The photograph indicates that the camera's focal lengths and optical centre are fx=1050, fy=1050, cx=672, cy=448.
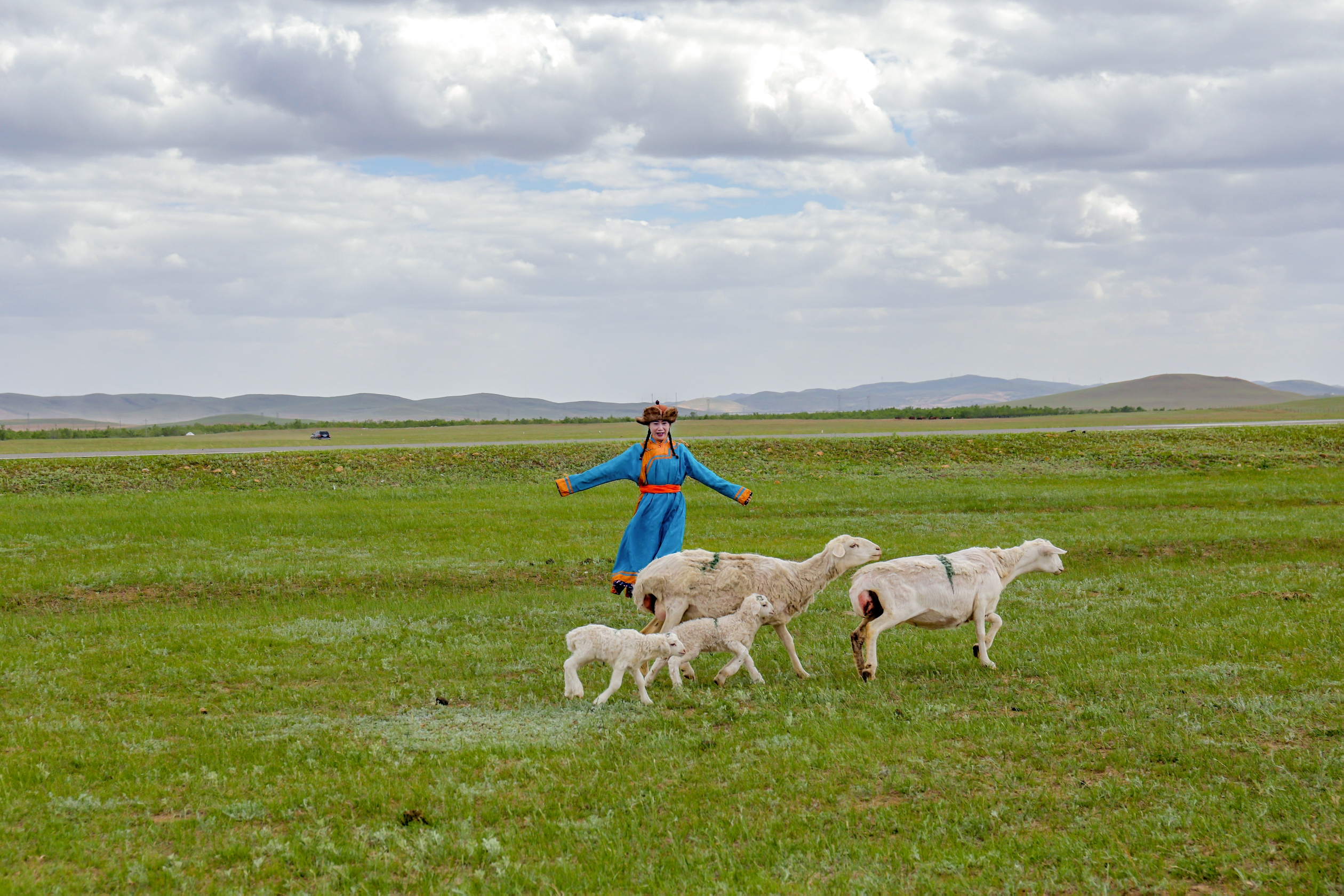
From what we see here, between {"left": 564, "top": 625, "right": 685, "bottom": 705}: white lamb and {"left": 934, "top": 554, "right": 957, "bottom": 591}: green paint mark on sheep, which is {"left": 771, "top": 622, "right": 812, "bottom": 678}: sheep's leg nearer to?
{"left": 564, "top": 625, "right": 685, "bottom": 705}: white lamb

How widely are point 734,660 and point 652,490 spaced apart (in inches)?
131

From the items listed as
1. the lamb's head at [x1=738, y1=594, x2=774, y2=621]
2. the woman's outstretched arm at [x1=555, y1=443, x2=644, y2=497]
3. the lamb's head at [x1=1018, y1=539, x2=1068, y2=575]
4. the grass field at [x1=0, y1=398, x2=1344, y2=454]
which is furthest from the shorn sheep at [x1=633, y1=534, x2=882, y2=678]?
the grass field at [x1=0, y1=398, x2=1344, y2=454]

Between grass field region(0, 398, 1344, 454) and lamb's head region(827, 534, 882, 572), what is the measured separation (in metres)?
44.7

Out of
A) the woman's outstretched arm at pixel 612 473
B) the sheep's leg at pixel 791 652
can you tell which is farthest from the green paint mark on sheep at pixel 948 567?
the woman's outstretched arm at pixel 612 473

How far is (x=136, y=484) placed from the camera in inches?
1377

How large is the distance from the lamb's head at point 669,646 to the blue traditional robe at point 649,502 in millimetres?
2945

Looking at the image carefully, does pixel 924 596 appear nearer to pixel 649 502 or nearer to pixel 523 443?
pixel 649 502

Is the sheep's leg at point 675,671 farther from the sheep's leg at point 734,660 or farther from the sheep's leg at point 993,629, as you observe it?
the sheep's leg at point 993,629

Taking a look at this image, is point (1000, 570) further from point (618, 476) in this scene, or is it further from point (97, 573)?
point (97, 573)

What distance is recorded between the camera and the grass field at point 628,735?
624cm

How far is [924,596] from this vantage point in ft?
35.2

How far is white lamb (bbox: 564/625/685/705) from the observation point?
32.6ft

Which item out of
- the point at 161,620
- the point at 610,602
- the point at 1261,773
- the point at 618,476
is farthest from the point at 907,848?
the point at 161,620

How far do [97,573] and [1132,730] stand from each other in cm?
1704
